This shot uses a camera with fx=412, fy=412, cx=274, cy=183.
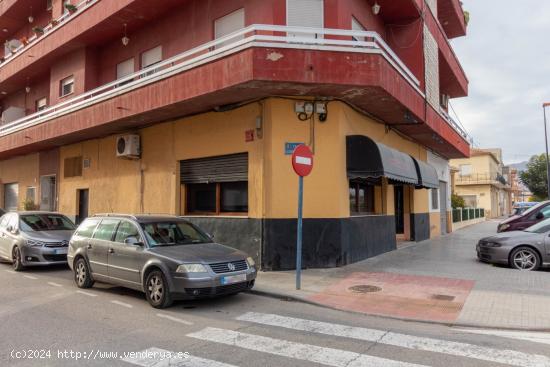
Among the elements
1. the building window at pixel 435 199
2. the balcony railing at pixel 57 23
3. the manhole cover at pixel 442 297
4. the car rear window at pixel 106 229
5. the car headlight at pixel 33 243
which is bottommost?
the manhole cover at pixel 442 297

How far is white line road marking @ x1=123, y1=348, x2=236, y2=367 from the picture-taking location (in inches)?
176

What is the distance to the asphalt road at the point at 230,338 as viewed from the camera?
15.3 ft

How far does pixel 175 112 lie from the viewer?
12.2 m

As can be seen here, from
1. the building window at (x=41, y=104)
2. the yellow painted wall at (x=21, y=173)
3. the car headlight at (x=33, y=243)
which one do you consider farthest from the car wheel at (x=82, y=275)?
the building window at (x=41, y=104)

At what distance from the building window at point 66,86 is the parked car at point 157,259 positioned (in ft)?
33.3

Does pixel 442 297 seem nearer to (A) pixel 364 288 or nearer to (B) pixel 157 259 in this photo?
(A) pixel 364 288

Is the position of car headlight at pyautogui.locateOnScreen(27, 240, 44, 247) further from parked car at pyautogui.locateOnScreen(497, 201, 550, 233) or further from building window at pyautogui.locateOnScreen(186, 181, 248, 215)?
parked car at pyautogui.locateOnScreen(497, 201, 550, 233)

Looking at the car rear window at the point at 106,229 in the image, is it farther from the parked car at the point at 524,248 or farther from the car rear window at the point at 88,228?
the parked car at the point at 524,248

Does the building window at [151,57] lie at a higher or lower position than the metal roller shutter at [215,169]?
higher

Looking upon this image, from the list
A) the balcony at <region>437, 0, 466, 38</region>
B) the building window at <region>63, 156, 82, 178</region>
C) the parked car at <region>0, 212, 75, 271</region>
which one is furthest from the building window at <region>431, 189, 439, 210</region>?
the building window at <region>63, 156, 82, 178</region>

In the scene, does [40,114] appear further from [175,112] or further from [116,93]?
[175,112]

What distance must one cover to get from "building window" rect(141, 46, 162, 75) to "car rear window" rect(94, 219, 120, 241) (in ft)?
22.4

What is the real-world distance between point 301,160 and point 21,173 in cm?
1924

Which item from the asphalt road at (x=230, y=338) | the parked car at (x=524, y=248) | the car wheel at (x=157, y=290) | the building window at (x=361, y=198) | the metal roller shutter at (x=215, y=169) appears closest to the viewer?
the asphalt road at (x=230, y=338)
